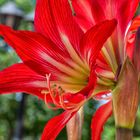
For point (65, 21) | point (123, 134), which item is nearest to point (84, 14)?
point (65, 21)

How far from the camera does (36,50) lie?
0.51 metres

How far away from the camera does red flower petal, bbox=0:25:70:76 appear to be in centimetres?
50

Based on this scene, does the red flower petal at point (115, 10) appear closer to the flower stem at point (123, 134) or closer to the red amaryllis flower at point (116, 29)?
the red amaryllis flower at point (116, 29)

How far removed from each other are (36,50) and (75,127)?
8 centimetres

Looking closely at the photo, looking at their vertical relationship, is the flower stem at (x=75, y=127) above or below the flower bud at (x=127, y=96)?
below

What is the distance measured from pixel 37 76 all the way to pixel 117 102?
3.8 inches

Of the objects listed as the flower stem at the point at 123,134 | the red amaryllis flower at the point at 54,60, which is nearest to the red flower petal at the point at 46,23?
the red amaryllis flower at the point at 54,60

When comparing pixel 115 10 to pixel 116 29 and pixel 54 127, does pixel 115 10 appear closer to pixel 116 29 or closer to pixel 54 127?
pixel 116 29

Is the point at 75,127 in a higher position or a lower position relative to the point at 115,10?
lower

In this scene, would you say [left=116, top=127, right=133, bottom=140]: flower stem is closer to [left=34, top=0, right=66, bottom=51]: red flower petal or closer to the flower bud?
the flower bud

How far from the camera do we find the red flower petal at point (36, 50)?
1.65 feet

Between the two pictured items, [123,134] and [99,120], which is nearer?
[123,134]

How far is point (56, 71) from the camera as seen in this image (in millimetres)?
520

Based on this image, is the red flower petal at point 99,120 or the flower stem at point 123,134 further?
the red flower petal at point 99,120
